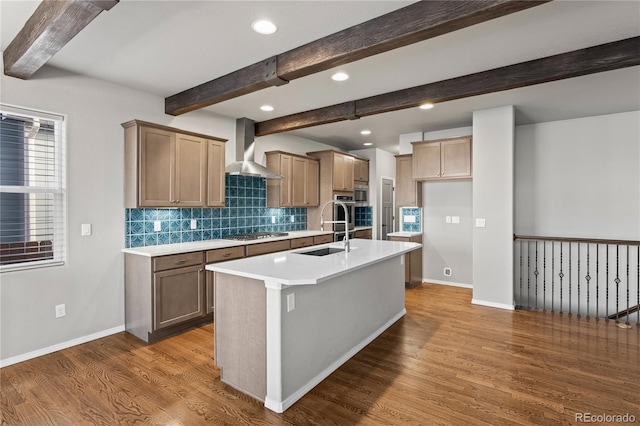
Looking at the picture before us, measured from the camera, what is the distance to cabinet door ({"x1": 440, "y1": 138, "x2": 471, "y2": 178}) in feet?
16.3

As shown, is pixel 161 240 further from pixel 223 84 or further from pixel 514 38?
pixel 514 38

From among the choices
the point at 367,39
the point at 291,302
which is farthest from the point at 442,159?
the point at 291,302

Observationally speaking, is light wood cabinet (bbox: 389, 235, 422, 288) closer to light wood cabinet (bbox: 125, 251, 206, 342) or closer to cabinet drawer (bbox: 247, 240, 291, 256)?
cabinet drawer (bbox: 247, 240, 291, 256)

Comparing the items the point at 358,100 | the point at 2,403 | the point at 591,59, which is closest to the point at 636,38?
the point at 591,59

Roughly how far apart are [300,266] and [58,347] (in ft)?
8.33

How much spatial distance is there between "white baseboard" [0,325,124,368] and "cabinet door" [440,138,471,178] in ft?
16.0

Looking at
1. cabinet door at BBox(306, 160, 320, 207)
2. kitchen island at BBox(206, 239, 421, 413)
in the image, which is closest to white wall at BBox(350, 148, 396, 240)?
cabinet door at BBox(306, 160, 320, 207)

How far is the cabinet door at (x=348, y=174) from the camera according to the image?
622cm

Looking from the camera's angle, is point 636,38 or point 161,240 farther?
point 161,240

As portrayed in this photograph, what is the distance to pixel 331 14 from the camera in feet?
7.34

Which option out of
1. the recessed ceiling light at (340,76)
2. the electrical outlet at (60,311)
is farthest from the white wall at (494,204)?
the electrical outlet at (60,311)

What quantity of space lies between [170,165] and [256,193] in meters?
1.67

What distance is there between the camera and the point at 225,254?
3.93 meters

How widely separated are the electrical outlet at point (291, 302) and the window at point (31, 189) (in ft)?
8.07
